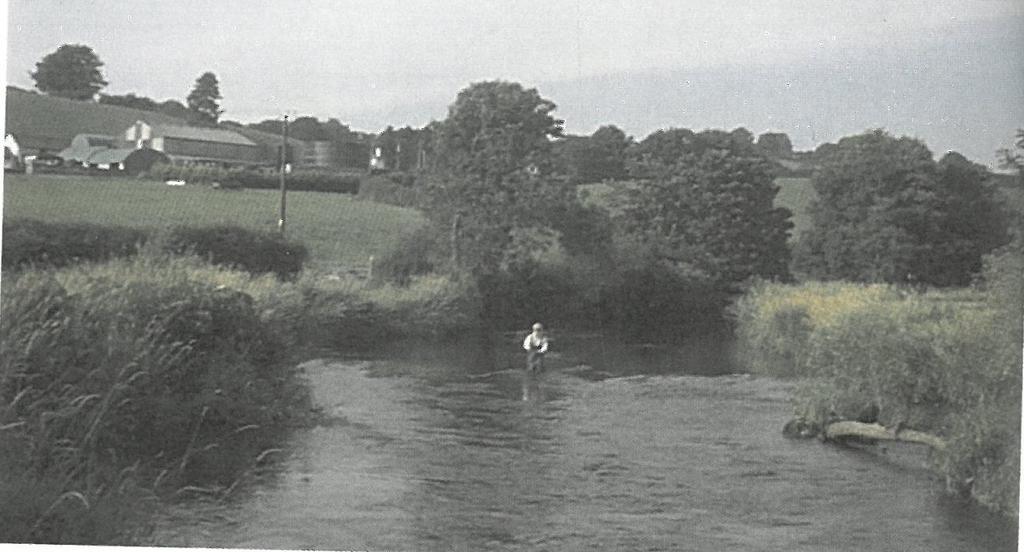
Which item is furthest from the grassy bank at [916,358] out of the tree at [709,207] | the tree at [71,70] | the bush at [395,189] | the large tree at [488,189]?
the tree at [71,70]

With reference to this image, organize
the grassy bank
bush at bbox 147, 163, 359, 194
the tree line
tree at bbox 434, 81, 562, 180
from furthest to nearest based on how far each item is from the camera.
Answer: bush at bbox 147, 163, 359, 194 < tree at bbox 434, 81, 562, 180 < the tree line < the grassy bank

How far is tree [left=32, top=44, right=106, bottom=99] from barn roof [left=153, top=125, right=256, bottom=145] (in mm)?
197

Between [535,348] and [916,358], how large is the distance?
976 mm

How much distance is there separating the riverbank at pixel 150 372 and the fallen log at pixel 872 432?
1.00m

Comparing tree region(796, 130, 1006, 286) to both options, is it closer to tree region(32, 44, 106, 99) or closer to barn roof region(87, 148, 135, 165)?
barn roof region(87, 148, 135, 165)

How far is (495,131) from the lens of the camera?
3.96m

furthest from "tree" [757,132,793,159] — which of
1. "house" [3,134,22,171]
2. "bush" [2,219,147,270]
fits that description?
"house" [3,134,22,171]

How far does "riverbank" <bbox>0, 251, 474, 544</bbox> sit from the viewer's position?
3.92 meters

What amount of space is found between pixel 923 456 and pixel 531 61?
1422mm

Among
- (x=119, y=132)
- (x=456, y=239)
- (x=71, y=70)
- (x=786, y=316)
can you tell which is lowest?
(x=786, y=316)

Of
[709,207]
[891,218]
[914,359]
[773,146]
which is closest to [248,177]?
[709,207]

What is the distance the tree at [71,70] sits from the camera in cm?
395

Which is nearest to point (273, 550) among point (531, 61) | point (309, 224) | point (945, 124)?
point (309, 224)

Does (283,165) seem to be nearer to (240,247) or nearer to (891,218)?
(240,247)
